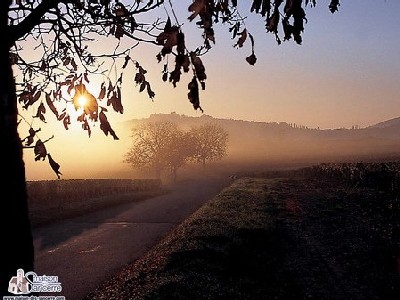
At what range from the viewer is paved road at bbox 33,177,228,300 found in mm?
13391

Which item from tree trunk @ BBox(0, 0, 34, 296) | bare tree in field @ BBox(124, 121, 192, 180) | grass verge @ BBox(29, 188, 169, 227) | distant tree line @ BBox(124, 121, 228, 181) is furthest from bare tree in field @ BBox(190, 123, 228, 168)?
tree trunk @ BBox(0, 0, 34, 296)

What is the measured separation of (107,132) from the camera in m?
3.41

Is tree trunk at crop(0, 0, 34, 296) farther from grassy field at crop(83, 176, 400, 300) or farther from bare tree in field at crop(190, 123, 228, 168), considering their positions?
bare tree in field at crop(190, 123, 228, 168)

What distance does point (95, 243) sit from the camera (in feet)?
60.5

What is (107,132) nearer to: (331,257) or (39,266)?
(331,257)

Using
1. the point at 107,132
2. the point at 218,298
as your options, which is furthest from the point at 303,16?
the point at 218,298

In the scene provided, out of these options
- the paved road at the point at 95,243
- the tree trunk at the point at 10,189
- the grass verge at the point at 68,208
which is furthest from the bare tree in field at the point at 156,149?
the tree trunk at the point at 10,189

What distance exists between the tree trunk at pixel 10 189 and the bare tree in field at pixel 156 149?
220 ft

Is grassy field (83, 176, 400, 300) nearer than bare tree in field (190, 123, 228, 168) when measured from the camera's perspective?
Yes

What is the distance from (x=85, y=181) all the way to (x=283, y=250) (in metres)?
28.4

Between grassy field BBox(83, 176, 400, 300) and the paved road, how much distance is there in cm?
112
